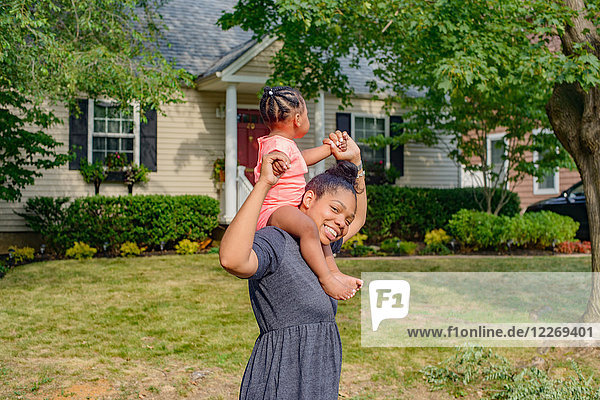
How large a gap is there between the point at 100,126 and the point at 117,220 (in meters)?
2.54

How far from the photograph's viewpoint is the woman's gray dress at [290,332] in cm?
189

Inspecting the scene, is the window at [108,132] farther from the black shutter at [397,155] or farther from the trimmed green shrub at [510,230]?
the trimmed green shrub at [510,230]

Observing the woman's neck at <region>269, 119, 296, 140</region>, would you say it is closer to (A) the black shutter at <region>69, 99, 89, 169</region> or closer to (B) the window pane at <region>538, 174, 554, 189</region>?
(A) the black shutter at <region>69, 99, 89, 169</region>

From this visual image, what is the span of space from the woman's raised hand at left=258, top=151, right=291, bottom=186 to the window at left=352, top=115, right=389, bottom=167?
14015 mm

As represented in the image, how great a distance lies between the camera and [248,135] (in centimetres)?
1423

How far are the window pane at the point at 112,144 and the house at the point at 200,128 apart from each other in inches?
0.8

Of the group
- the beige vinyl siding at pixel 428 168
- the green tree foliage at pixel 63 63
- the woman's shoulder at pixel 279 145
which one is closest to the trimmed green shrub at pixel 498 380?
the woman's shoulder at pixel 279 145

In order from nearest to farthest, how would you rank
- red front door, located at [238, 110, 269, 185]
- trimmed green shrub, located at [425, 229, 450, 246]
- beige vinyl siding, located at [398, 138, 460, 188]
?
trimmed green shrub, located at [425, 229, 450, 246], red front door, located at [238, 110, 269, 185], beige vinyl siding, located at [398, 138, 460, 188]

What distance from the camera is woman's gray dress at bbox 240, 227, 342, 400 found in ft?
6.21

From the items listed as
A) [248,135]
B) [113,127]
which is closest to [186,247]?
[113,127]

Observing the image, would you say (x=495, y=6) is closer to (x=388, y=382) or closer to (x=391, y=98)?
(x=388, y=382)

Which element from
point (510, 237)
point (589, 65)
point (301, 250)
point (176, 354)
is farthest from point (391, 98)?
point (301, 250)

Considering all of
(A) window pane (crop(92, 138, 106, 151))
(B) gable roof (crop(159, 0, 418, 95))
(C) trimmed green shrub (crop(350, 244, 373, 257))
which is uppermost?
(B) gable roof (crop(159, 0, 418, 95))

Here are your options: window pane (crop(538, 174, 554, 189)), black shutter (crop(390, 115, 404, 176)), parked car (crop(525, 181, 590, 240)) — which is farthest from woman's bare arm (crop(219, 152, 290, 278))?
window pane (crop(538, 174, 554, 189))
